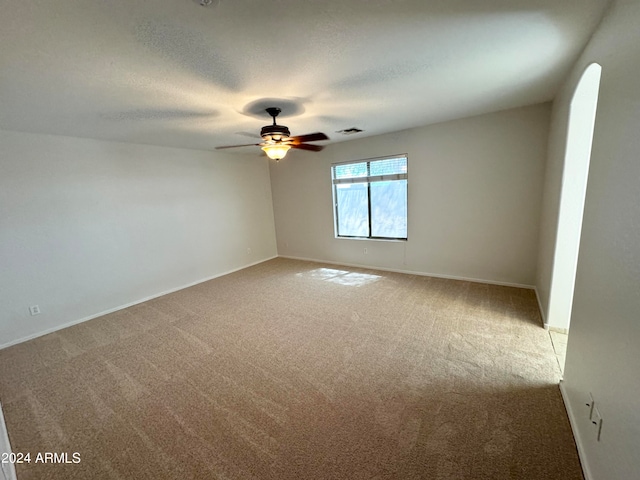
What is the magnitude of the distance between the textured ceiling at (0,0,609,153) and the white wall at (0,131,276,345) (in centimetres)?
58

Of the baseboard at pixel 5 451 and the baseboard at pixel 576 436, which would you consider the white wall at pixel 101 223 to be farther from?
the baseboard at pixel 576 436

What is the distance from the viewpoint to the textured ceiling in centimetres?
130

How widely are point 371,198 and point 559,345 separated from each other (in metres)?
3.23

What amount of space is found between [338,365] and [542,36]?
282cm

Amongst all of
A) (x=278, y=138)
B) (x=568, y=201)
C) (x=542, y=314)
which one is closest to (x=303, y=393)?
(x=278, y=138)

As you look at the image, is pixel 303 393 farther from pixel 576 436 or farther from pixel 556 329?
pixel 556 329

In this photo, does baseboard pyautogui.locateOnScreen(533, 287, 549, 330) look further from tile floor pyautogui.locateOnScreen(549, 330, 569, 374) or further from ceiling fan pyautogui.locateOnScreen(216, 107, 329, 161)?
ceiling fan pyautogui.locateOnScreen(216, 107, 329, 161)

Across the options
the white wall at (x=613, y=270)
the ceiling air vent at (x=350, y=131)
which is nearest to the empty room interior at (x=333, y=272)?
the white wall at (x=613, y=270)

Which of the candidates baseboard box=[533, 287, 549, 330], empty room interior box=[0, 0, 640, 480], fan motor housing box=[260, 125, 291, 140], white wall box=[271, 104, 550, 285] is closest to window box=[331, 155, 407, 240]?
empty room interior box=[0, 0, 640, 480]

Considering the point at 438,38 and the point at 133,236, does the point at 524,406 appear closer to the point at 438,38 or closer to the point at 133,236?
the point at 438,38

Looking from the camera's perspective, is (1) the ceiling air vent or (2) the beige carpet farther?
(1) the ceiling air vent

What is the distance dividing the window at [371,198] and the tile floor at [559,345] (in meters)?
2.38

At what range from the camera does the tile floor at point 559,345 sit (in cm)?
217

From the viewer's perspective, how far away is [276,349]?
257 centimetres
